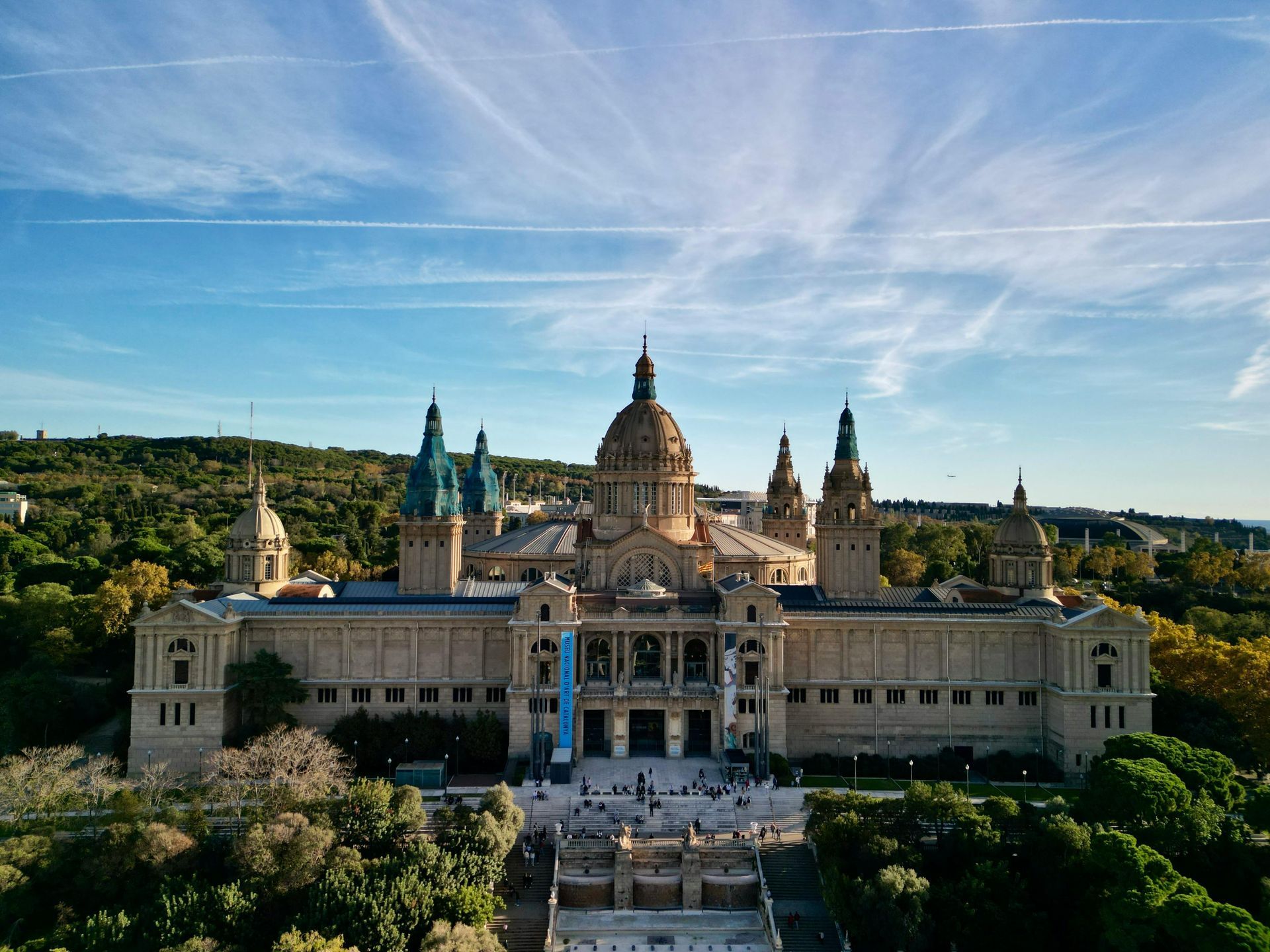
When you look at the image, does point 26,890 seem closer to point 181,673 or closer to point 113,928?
point 113,928

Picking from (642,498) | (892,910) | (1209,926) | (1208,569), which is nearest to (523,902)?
(892,910)

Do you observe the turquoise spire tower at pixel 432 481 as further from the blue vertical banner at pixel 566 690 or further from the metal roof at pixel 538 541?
the blue vertical banner at pixel 566 690

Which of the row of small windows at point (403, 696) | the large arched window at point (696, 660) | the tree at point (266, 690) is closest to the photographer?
the tree at point (266, 690)

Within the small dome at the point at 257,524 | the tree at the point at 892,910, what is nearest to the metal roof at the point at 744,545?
the small dome at the point at 257,524

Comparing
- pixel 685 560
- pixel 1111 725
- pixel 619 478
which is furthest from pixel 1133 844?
pixel 619 478

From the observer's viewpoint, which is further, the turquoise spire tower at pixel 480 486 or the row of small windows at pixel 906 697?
the turquoise spire tower at pixel 480 486

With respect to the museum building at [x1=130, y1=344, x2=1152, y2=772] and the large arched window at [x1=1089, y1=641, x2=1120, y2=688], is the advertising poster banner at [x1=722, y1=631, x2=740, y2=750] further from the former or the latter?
the large arched window at [x1=1089, y1=641, x2=1120, y2=688]
